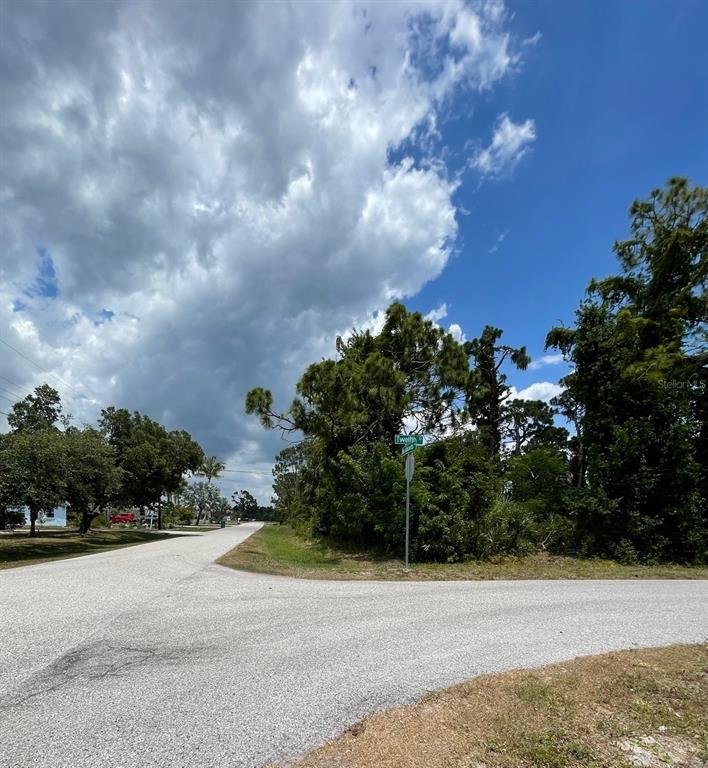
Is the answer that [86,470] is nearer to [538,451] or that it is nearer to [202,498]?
[538,451]

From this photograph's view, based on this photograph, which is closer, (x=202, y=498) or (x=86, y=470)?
(x=86, y=470)

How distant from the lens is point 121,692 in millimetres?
3637

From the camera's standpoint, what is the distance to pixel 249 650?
4.72 m

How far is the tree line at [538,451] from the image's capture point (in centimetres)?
1430

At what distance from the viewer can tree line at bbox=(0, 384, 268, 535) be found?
17.5 meters

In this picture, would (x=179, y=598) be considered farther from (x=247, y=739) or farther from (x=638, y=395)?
(x=638, y=395)

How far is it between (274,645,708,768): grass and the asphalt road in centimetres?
28

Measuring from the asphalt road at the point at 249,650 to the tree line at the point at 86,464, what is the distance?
10266 millimetres

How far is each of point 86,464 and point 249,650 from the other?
2228cm

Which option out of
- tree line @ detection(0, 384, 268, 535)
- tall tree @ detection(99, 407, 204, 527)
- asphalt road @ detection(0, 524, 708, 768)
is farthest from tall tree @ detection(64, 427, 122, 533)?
asphalt road @ detection(0, 524, 708, 768)

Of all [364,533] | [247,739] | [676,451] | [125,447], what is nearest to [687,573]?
[676,451]

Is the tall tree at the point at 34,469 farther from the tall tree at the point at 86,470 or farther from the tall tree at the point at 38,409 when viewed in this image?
the tall tree at the point at 38,409

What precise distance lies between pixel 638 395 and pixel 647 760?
15.6m

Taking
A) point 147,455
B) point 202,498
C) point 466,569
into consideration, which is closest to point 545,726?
point 466,569
